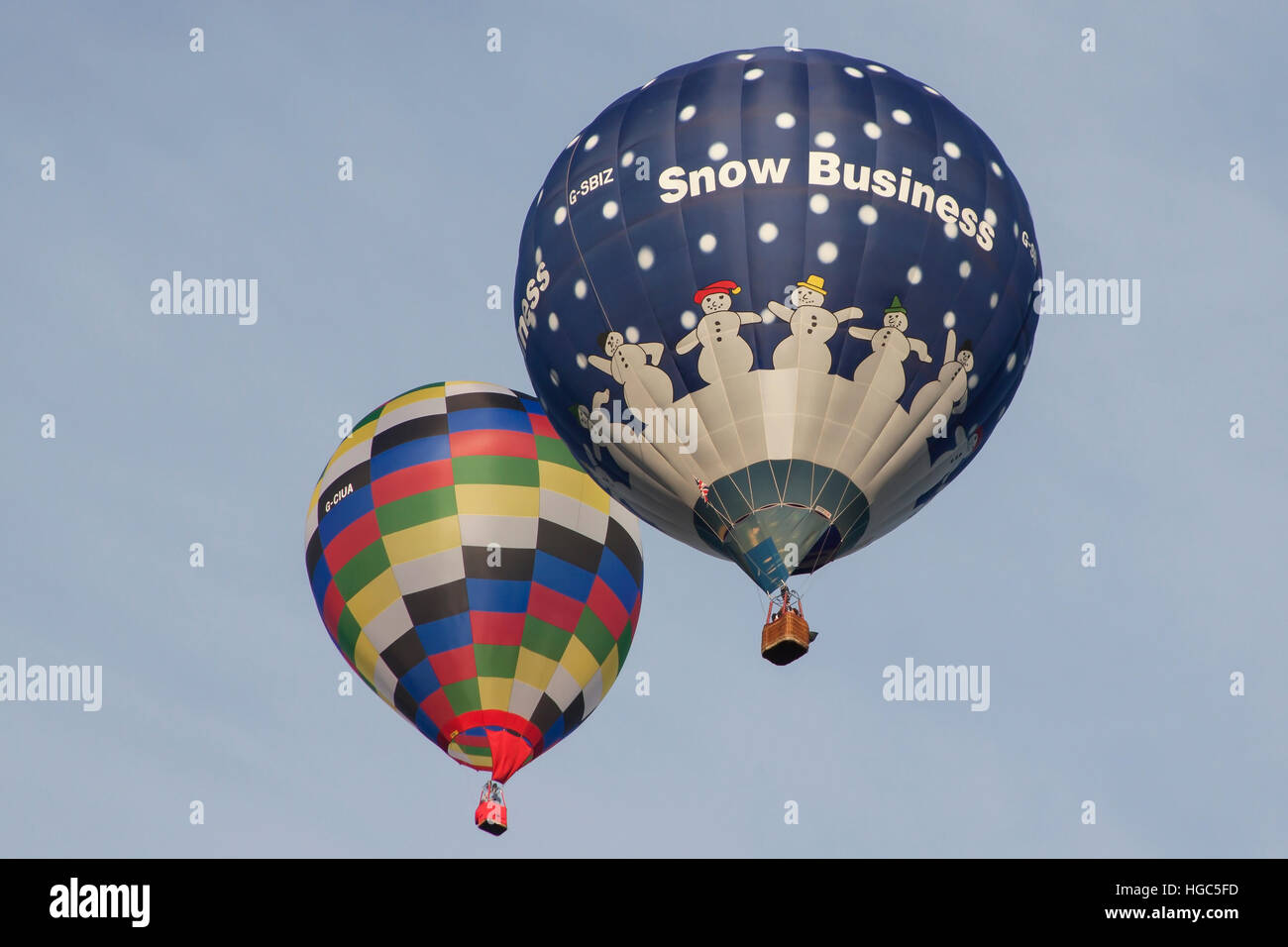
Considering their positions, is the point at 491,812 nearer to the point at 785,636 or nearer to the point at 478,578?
the point at 478,578

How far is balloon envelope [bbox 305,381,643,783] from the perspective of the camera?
28.0 meters

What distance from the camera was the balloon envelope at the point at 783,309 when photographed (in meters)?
22.7

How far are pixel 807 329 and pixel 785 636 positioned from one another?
2779 mm

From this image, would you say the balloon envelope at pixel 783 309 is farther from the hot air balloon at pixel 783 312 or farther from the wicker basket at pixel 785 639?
the wicker basket at pixel 785 639

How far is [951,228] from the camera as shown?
2312 centimetres

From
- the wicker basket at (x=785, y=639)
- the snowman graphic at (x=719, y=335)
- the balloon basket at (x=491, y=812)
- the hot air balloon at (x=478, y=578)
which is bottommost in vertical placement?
the balloon basket at (x=491, y=812)

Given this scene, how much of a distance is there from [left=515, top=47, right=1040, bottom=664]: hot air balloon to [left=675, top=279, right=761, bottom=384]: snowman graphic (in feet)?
0.06

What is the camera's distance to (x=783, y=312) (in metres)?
22.6

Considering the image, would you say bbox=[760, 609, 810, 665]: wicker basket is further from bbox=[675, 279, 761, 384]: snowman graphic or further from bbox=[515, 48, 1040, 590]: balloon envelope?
bbox=[675, 279, 761, 384]: snowman graphic

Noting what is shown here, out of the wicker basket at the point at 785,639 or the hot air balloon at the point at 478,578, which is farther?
the hot air balloon at the point at 478,578

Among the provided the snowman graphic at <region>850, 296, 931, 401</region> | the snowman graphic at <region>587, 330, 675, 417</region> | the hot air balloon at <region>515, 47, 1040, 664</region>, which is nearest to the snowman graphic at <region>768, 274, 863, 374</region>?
the hot air balloon at <region>515, 47, 1040, 664</region>

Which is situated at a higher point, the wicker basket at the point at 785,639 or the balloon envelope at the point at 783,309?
the balloon envelope at the point at 783,309

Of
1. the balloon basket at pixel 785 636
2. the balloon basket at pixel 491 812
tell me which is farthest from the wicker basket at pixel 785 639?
the balloon basket at pixel 491 812

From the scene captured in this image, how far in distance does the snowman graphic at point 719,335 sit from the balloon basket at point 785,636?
218cm
